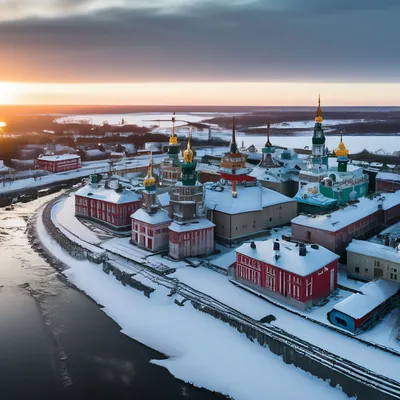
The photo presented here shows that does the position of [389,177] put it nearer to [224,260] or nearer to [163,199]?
[163,199]

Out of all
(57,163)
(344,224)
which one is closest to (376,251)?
(344,224)

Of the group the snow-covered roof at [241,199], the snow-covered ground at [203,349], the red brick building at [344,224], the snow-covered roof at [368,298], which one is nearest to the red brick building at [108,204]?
the snow-covered roof at [241,199]

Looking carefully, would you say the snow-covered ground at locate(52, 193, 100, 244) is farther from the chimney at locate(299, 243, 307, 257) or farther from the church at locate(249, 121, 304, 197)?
the church at locate(249, 121, 304, 197)

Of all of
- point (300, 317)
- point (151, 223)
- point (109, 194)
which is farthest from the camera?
point (109, 194)

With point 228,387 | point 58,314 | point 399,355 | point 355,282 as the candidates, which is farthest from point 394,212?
point 58,314

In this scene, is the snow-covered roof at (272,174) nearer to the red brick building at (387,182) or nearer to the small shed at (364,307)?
the red brick building at (387,182)

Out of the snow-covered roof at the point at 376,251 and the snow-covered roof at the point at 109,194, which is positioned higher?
the snow-covered roof at the point at 109,194

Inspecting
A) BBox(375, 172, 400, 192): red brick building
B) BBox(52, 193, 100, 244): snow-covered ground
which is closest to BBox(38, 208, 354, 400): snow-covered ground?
BBox(52, 193, 100, 244): snow-covered ground
